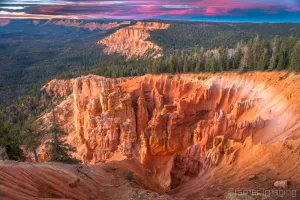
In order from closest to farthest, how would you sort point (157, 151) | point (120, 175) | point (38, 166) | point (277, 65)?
point (38, 166), point (120, 175), point (157, 151), point (277, 65)

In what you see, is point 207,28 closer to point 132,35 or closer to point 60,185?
point 132,35

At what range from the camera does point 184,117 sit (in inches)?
1476

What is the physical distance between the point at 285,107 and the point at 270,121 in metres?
2.43

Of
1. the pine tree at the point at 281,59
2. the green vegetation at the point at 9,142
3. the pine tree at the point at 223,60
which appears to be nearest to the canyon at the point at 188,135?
the pine tree at the point at 281,59

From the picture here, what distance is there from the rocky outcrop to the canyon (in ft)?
260

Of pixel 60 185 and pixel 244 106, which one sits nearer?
pixel 60 185

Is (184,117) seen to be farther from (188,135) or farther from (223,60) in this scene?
(223,60)

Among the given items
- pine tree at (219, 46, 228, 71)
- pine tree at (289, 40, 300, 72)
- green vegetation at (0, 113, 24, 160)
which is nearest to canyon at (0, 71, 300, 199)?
pine tree at (289, 40, 300, 72)

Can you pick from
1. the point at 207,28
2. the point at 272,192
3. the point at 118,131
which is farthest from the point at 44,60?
the point at 272,192

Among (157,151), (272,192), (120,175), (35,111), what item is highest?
(272,192)

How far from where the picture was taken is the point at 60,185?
44.0 ft

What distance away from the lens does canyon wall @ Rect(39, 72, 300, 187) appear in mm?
26703

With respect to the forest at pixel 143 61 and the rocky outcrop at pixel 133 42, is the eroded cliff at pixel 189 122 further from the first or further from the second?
the rocky outcrop at pixel 133 42

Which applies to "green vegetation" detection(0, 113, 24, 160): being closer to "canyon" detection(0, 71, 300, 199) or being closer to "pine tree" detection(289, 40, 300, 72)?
"canyon" detection(0, 71, 300, 199)
